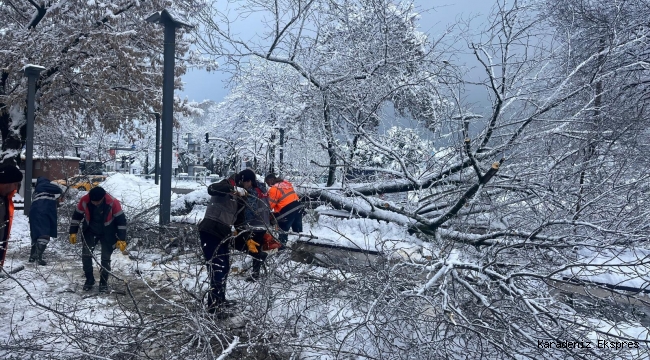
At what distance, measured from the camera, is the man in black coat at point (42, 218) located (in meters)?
6.23

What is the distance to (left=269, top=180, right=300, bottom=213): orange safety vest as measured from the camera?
637 centimetres

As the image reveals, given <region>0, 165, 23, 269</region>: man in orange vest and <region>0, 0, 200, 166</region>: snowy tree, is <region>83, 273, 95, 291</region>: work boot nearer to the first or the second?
<region>0, 165, 23, 269</region>: man in orange vest

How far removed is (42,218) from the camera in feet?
20.5

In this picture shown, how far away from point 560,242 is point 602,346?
94 cm

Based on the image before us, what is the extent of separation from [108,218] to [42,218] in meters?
1.58

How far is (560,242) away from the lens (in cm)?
366

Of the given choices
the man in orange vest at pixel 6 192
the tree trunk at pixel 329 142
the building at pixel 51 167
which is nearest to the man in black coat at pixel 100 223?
the man in orange vest at pixel 6 192

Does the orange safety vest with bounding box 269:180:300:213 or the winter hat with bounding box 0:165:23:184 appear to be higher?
the winter hat with bounding box 0:165:23:184

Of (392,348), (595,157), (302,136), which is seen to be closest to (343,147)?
(302,136)

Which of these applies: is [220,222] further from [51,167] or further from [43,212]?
[51,167]

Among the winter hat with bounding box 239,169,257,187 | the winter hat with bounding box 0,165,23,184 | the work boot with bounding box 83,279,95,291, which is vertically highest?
the winter hat with bounding box 239,169,257,187

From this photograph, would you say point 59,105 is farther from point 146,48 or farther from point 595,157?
point 595,157

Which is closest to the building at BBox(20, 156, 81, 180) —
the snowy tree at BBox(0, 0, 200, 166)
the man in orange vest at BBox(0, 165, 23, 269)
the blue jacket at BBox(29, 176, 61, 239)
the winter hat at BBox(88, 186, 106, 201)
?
the snowy tree at BBox(0, 0, 200, 166)

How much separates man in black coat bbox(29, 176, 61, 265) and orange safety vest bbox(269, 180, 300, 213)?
3239mm
